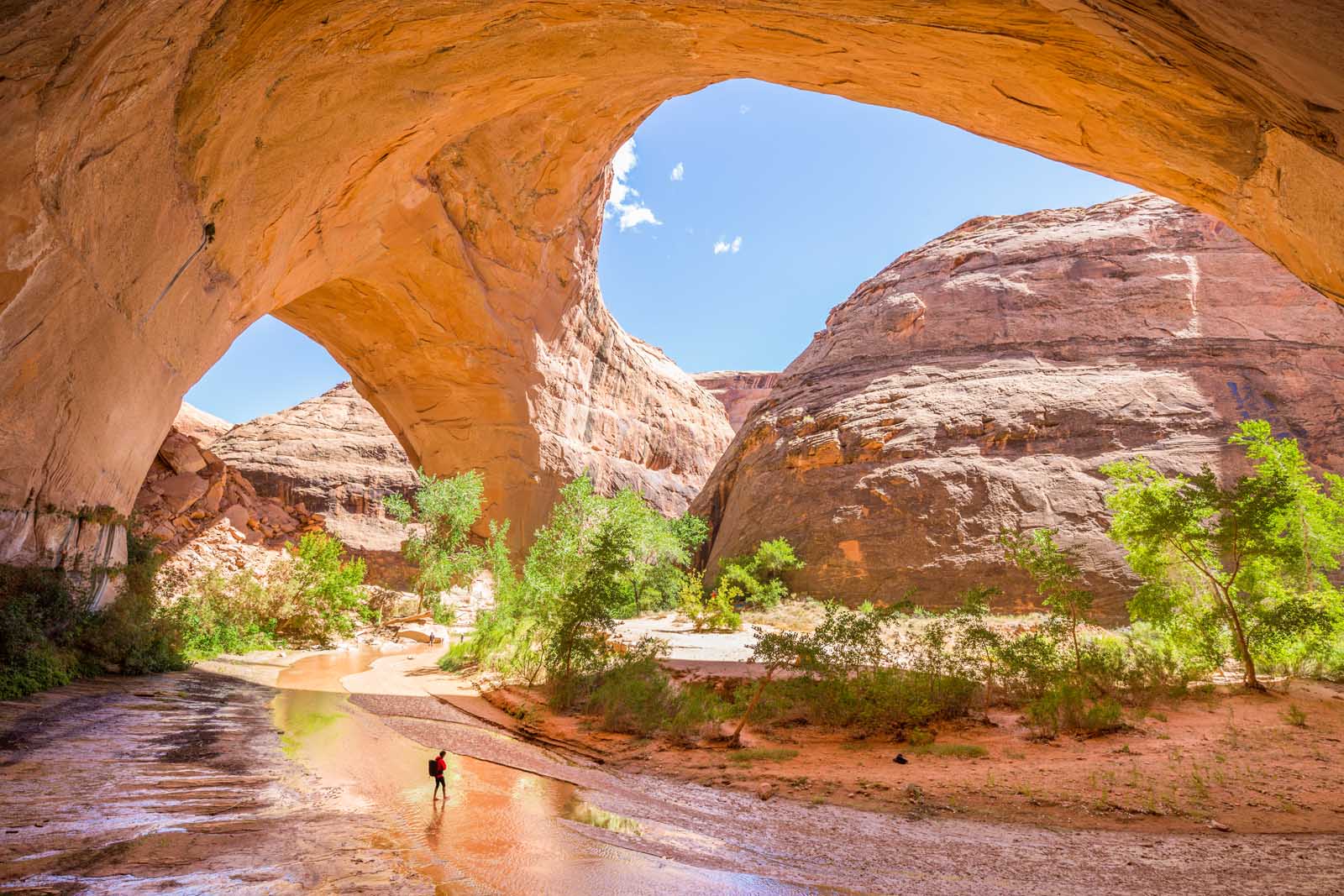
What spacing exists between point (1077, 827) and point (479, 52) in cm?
998

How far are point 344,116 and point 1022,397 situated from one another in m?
22.9

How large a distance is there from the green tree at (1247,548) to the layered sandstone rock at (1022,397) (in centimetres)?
797

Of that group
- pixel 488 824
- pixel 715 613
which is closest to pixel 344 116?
pixel 488 824

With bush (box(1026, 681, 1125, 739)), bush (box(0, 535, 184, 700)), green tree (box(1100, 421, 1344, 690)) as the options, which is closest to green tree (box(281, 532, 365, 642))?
bush (box(0, 535, 184, 700))

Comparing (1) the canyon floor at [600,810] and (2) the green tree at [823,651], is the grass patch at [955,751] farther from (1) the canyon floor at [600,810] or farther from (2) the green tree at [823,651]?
(2) the green tree at [823,651]

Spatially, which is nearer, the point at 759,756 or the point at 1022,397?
the point at 759,756

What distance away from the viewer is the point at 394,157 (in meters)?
10.7

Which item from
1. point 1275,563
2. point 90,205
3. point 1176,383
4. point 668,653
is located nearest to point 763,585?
point 668,653

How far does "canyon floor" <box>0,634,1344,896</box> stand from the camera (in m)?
3.09

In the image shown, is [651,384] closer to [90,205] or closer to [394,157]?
[394,157]

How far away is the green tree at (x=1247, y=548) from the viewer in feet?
31.1

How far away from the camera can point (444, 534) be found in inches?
837

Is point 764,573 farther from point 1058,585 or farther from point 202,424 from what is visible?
point 202,424

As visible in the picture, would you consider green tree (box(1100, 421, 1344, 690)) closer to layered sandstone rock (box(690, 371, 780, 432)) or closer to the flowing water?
the flowing water
